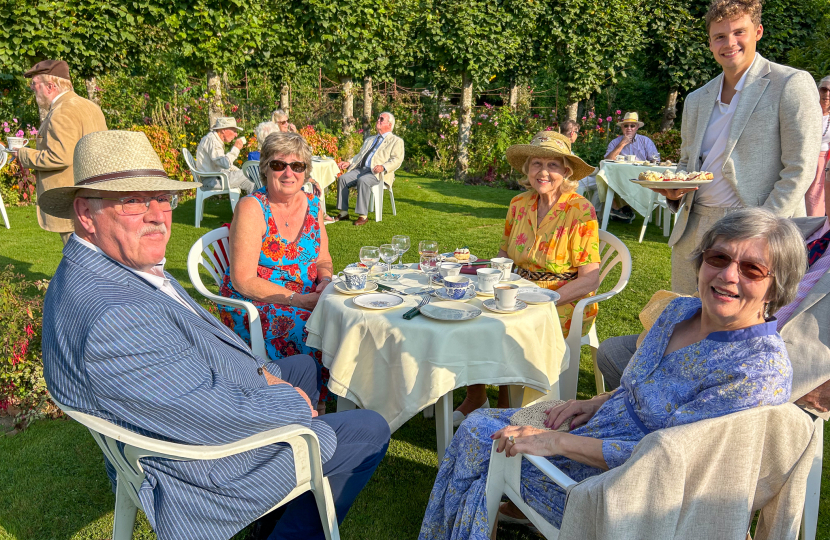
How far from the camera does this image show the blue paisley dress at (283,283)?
3.11 metres

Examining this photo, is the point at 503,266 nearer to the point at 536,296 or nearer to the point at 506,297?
the point at 536,296

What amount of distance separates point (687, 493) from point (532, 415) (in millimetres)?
843

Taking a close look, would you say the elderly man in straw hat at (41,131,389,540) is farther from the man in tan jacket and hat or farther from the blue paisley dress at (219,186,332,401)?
the man in tan jacket and hat

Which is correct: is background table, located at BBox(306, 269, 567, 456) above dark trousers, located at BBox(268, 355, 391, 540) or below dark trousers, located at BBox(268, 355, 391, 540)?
above

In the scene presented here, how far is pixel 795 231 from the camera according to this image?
65.5 inches

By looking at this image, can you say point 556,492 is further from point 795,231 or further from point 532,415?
point 795,231

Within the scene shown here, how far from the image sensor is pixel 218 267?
141 inches

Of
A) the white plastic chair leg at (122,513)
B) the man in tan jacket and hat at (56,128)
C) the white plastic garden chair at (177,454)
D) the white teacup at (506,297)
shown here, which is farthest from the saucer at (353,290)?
the man in tan jacket and hat at (56,128)

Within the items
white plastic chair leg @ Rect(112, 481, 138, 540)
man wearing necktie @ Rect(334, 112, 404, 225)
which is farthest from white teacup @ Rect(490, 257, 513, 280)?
man wearing necktie @ Rect(334, 112, 404, 225)

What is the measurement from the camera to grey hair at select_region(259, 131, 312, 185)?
3.17 m

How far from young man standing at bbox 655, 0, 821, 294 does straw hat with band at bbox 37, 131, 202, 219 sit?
8.16 ft

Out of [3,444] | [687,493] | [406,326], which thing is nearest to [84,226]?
[406,326]

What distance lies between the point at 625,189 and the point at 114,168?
7.31 m

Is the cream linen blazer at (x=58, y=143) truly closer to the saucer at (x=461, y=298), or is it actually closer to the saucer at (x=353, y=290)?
the saucer at (x=353, y=290)
